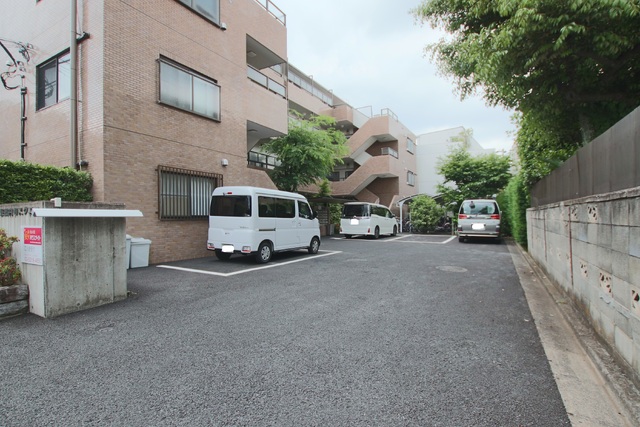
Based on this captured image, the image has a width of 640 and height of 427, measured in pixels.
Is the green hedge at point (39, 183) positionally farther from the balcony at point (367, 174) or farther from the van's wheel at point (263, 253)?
the balcony at point (367, 174)

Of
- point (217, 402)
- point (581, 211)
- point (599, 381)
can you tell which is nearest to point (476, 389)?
point (599, 381)

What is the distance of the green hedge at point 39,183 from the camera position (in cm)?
623

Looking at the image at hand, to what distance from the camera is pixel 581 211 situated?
391cm

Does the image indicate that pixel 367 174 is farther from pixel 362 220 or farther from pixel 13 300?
pixel 13 300

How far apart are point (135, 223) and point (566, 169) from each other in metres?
8.91

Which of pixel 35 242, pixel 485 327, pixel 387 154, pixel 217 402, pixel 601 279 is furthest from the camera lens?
pixel 387 154

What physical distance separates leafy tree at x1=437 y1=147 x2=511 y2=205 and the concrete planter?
2009 cm

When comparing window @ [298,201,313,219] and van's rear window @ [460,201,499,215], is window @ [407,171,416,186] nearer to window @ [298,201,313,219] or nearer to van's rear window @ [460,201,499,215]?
van's rear window @ [460,201,499,215]

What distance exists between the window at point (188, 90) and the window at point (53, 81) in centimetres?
226

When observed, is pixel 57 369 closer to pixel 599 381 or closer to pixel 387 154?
pixel 599 381

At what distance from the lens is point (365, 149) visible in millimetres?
25781

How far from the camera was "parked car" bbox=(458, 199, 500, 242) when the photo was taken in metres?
13.2

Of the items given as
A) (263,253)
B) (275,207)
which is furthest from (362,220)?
(263,253)

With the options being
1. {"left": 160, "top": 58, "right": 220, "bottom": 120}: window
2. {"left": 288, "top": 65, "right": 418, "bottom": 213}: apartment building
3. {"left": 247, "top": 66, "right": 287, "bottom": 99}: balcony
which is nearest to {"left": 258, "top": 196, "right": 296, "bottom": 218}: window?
{"left": 160, "top": 58, "right": 220, "bottom": 120}: window
